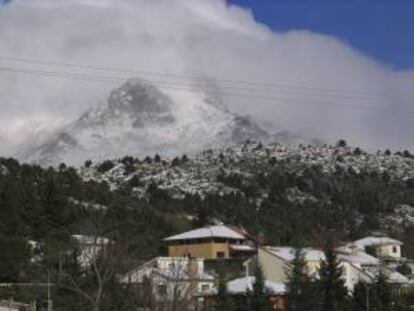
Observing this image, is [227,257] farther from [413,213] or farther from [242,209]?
[413,213]

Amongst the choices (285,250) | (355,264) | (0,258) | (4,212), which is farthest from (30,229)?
(355,264)

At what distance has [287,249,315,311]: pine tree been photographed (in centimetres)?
7306

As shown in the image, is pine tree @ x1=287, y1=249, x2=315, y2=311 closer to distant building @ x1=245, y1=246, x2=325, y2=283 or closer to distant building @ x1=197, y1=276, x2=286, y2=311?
distant building @ x1=197, y1=276, x2=286, y2=311

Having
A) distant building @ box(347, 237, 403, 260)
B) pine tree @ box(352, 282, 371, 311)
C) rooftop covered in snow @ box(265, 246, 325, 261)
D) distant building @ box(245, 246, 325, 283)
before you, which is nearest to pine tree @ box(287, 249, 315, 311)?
pine tree @ box(352, 282, 371, 311)

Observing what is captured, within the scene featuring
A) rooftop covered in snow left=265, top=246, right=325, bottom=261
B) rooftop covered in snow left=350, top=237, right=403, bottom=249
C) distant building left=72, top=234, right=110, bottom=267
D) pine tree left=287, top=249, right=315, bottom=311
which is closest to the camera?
pine tree left=287, top=249, right=315, bottom=311

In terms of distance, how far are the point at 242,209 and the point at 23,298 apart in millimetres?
98370

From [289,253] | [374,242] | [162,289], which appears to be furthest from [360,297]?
[374,242]

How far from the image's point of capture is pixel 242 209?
17788 centimetres

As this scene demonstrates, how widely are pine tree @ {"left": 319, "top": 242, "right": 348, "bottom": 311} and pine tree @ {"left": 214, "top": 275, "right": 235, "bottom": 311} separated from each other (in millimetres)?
7529

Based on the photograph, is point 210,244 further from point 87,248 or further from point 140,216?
point 87,248

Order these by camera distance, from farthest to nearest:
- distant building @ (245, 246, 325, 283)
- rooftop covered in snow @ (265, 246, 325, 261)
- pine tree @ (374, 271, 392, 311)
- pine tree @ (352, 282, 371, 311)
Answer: rooftop covered in snow @ (265, 246, 325, 261) → distant building @ (245, 246, 325, 283) → pine tree @ (374, 271, 392, 311) → pine tree @ (352, 282, 371, 311)

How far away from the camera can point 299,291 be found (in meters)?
74.3

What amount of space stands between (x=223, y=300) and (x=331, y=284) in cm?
965

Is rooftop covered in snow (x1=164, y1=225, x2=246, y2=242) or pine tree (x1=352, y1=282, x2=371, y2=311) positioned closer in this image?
pine tree (x1=352, y1=282, x2=371, y2=311)
